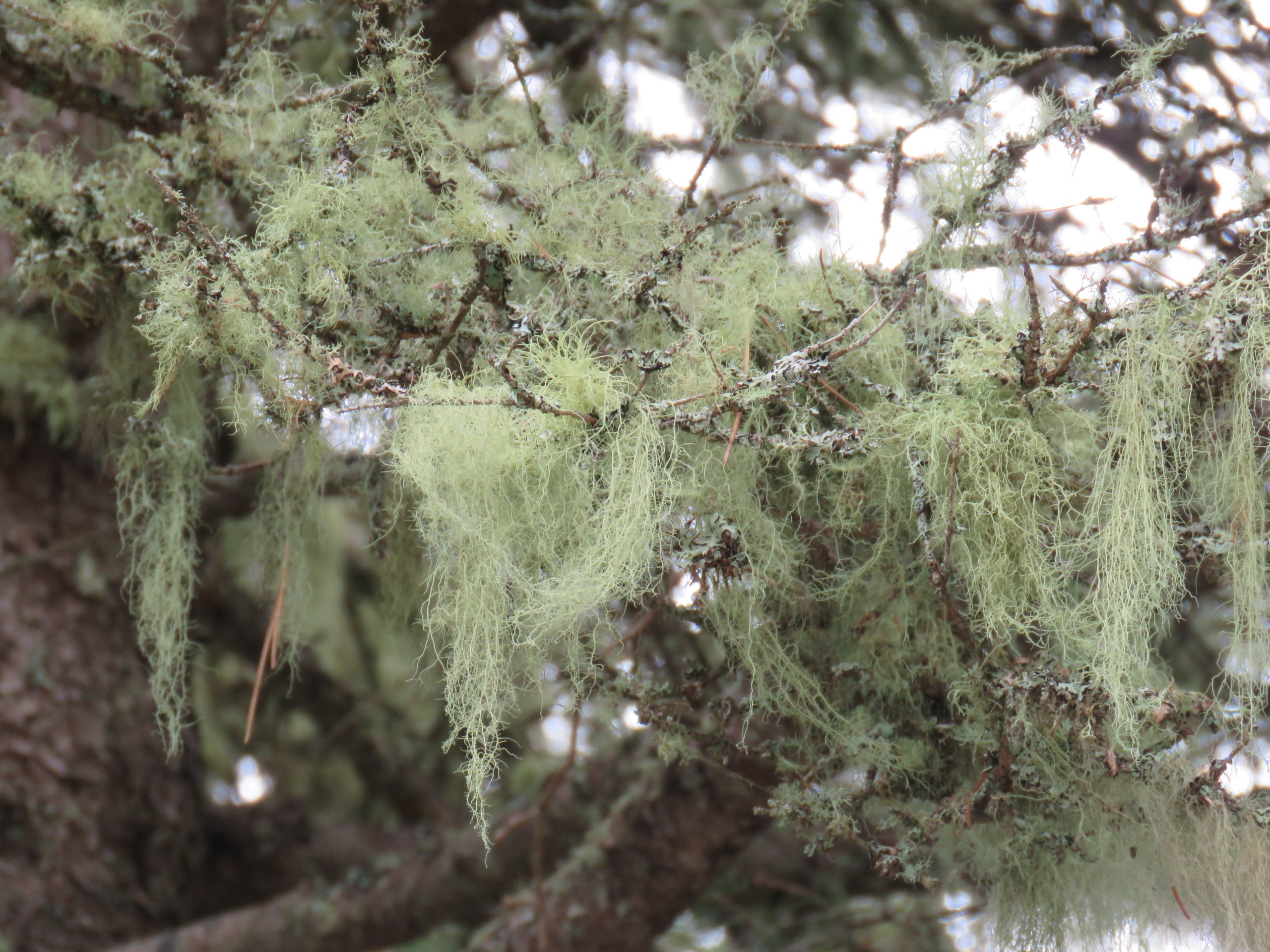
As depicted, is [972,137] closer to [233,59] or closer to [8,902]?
[233,59]

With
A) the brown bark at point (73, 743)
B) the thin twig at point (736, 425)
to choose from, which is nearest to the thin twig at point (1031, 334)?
the thin twig at point (736, 425)

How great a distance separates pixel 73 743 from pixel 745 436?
4.65 ft

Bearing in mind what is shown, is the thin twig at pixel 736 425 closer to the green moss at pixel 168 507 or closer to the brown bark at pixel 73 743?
the green moss at pixel 168 507

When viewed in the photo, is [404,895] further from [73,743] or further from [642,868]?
[73,743]

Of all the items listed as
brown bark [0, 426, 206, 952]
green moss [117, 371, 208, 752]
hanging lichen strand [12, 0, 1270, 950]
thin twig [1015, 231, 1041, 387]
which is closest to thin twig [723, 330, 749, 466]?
hanging lichen strand [12, 0, 1270, 950]

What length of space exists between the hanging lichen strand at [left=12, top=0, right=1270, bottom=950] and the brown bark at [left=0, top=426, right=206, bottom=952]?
64 cm

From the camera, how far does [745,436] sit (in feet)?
2.85

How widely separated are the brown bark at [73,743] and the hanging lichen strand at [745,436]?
64cm

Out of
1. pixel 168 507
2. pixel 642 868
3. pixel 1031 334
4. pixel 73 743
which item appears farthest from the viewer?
pixel 73 743

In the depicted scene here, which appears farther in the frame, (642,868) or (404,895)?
(404,895)

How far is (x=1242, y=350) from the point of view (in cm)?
85

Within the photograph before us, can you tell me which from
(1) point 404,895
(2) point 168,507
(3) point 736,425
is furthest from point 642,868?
(3) point 736,425

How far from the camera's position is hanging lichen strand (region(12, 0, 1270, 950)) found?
868mm

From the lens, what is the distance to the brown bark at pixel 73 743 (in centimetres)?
173
